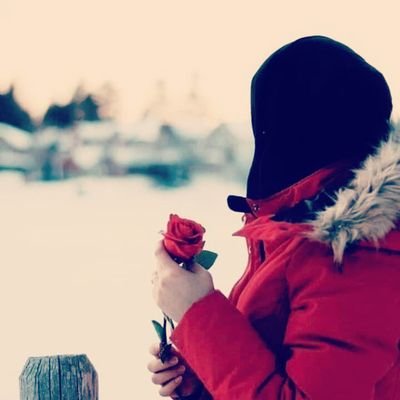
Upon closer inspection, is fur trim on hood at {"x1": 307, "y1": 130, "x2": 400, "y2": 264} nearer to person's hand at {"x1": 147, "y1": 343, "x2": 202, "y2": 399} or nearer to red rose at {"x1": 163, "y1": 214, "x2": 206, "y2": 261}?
red rose at {"x1": 163, "y1": 214, "x2": 206, "y2": 261}

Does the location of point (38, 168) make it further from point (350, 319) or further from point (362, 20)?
point (350, 319)

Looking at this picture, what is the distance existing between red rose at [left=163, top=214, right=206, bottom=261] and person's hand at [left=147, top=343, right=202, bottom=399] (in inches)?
8.6

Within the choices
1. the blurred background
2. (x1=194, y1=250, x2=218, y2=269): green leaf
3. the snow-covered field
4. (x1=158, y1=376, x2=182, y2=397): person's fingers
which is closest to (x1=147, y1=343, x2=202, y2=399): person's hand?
(x1=158, y1=376, x2=182, y2=397): person's fingers

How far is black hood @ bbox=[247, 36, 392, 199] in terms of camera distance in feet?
3.28

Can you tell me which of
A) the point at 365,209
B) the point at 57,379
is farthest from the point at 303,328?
the point at 57,379

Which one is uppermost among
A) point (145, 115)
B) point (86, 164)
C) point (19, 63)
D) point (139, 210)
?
point (19, 63)

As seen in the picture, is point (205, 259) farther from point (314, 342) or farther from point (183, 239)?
point (314, 342)

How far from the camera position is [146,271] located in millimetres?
4066

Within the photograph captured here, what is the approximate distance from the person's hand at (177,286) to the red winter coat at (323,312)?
0.05ft

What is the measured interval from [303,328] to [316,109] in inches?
11.5

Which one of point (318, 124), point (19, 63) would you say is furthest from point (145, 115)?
point (318, 124)

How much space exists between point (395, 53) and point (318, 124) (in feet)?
8.53

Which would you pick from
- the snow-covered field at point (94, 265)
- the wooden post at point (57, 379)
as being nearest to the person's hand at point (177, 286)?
the wooden post at point (57, 379)

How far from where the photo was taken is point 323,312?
879 millimetres
